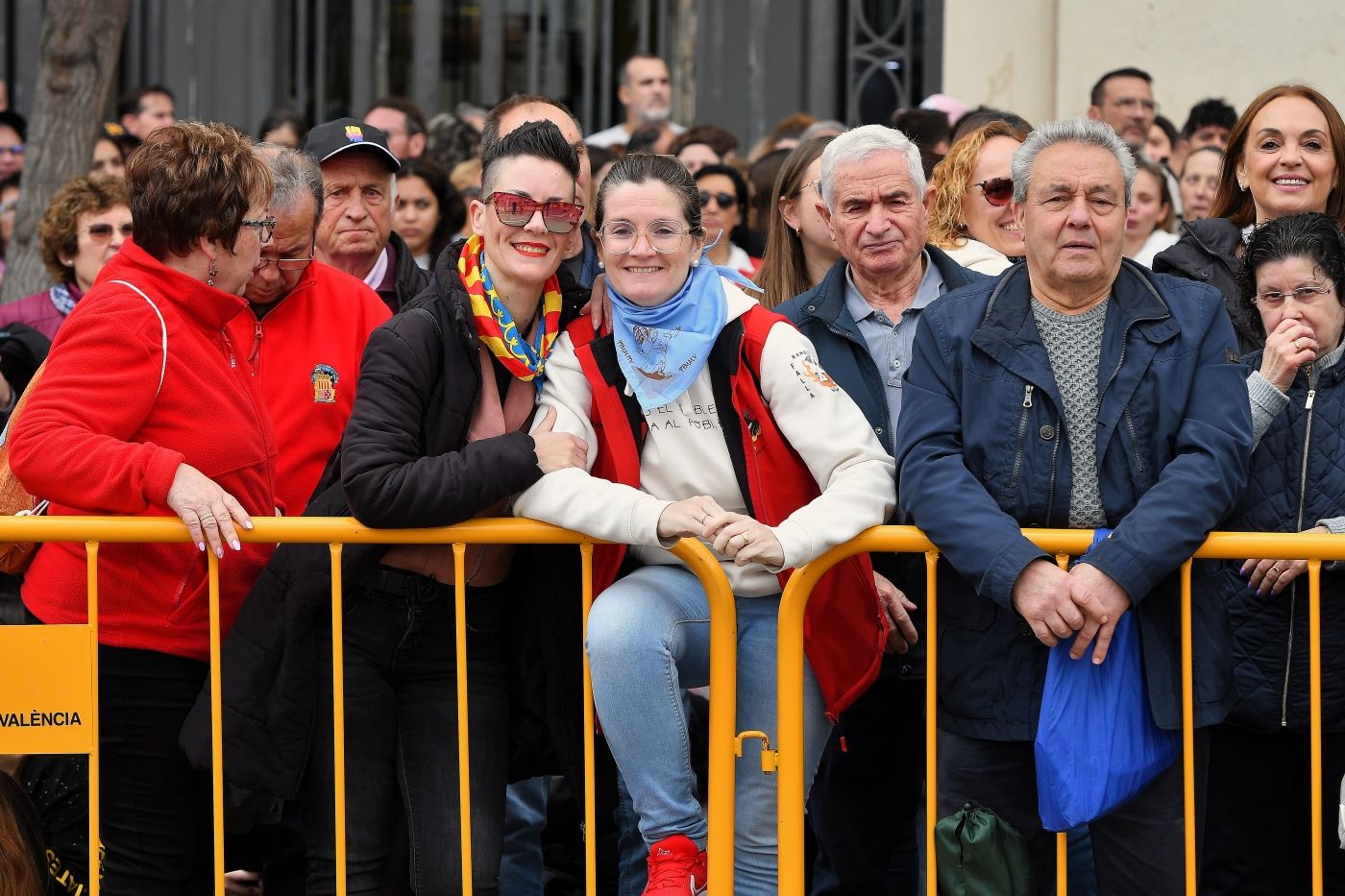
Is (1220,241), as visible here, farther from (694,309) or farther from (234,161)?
(234,161)

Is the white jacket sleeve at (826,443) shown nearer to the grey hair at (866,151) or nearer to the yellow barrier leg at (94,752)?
the grey hair at (866,151)

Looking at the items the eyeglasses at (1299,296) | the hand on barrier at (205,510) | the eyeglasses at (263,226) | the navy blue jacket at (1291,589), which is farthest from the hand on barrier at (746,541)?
the eyeglasses at (1299,296)

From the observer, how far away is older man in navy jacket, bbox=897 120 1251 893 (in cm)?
355

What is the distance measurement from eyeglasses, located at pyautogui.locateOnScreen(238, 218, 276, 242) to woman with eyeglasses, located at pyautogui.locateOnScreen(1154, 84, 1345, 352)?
252cm

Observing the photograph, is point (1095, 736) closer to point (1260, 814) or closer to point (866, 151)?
point (1260, 814)

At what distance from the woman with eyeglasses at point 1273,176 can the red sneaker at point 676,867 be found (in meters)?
2.24

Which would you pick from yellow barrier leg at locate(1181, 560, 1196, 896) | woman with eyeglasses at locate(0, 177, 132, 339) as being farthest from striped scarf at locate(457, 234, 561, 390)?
woman with eyeglasses at locate(0, 177, 132, 339)

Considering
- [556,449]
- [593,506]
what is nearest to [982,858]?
[593,506]

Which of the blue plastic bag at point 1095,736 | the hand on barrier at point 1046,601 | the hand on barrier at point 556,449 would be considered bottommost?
the blue plastic bag at point 1095,736

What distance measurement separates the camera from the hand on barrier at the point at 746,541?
3.58 metres

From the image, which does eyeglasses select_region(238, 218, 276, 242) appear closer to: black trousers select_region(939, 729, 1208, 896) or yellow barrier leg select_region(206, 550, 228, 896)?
yellow barrier leg select_region(206, 550, 228, 896)

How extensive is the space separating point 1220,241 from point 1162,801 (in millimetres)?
1841

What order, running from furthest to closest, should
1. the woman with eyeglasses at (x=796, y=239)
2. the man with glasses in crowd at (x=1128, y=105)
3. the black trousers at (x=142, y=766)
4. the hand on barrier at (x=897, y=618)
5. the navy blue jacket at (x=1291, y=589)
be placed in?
the man with glasses in crowd at (x=1128, y=105), the woman with eyeglasses at (x=796, y=239), the hand on barrier at (x=897, y=618), the navy blue jacket at (x=1291, y=589), the black trousers at (x=142, y=766)

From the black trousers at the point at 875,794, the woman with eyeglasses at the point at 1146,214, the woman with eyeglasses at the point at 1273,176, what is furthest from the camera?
the woman with eyeglasses at the point at 1146,214
